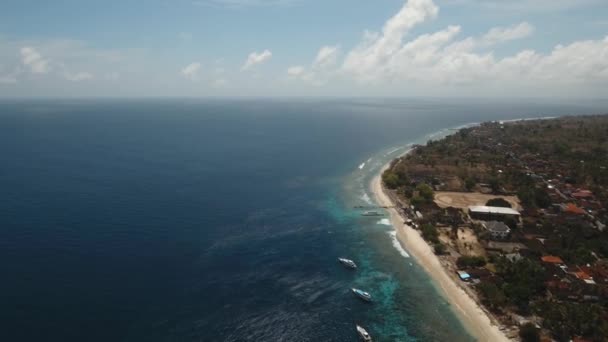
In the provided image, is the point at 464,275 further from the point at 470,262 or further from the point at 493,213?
the point at 493,213

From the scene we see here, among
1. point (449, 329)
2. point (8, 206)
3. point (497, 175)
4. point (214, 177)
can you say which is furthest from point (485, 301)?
point (8, 206)

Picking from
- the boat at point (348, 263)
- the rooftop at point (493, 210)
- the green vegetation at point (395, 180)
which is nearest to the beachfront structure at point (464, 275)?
the boat at point (348, 263)

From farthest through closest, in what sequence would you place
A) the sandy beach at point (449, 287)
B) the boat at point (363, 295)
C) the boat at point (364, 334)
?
1. the boat at point (363, 295)
2. the sandy beach at point (449, 287)
3. the boat at point (364, 334)

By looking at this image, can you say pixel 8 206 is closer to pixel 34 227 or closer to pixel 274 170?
pixel 34 227

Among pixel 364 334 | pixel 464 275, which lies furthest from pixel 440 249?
pixel 364 334

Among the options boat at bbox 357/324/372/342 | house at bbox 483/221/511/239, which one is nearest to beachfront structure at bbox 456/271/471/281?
house at bbox 483/221/511/239

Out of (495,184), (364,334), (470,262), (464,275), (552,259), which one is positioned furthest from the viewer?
(495,184)

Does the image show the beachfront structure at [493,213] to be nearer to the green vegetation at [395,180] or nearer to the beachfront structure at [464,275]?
the green vegetation at [395,180]

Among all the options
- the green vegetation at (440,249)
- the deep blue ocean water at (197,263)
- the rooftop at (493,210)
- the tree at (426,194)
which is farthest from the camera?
the tree at (426,194)
